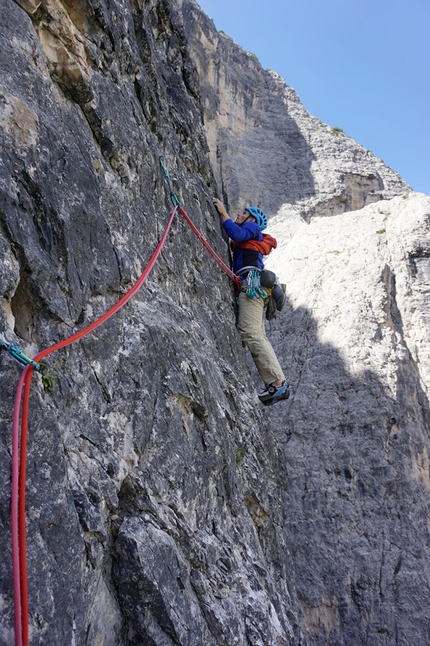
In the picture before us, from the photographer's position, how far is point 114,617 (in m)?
4.29

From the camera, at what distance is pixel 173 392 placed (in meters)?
5.74

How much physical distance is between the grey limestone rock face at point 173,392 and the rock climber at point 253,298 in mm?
278

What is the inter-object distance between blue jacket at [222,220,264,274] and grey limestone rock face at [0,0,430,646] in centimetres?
28

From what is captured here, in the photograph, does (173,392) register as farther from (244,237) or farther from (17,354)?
(244,237)

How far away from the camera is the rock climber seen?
8.92 meters

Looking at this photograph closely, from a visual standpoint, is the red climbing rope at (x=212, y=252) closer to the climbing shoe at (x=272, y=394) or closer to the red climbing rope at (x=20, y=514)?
the climbing shoe at (x=272, y=394)

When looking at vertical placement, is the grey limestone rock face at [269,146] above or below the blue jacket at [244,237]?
above

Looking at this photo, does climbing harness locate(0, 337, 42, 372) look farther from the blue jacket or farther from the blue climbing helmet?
the blue climbing helmet

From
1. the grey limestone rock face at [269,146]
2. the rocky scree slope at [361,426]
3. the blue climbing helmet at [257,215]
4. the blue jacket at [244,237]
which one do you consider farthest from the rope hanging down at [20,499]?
the grey limestone rock face at [269,146]

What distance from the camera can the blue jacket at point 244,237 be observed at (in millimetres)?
9617

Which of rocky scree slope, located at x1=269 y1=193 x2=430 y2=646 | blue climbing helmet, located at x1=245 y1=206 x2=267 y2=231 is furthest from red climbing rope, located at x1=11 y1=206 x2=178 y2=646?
rocky scree slope, located at x1=269 y1=193 x2=430 y2=646

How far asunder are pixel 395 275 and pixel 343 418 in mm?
3795

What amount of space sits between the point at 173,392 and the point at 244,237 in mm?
4552

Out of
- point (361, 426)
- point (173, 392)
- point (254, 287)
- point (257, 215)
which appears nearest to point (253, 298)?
point (254, 287)
